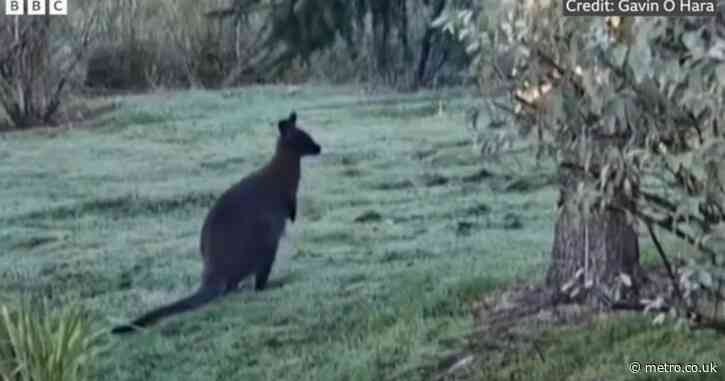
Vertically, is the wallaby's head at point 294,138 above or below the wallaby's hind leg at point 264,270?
above

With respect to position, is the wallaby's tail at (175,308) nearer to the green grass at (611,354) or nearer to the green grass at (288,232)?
the green grass at (288,232)

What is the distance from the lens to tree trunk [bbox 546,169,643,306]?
18.2ft

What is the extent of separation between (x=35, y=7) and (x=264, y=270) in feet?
4.13

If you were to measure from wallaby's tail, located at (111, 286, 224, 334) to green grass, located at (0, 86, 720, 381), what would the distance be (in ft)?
0.09

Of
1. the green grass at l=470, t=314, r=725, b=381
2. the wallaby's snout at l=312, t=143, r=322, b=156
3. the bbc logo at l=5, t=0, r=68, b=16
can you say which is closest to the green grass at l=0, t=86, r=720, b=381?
the wallaby's snout at l=312, t=143, r=322, b=156

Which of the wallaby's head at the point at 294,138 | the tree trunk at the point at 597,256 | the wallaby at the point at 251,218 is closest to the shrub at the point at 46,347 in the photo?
the wallaby at the point at 251,218

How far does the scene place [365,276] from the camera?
577cm

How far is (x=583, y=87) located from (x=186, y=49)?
220cm

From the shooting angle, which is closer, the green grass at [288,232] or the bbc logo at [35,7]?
the green grass at [288,232]

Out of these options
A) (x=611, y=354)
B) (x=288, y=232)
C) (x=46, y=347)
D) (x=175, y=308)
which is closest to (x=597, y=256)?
(x=611, y=354)

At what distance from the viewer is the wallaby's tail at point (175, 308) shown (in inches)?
224

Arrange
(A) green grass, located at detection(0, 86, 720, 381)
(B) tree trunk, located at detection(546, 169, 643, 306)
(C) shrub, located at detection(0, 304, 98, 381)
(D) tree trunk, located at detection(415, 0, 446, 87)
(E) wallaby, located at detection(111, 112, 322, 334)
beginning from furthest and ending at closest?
(D) tree trunk, located at detection(415, 0, 446, 87) → (E) wallaby, located at detection(111, 112, 322, 334) → (A) green grass, located at detection(0, 86, 720, 381) → (B) tree trunk, located at detection(546, 169, 643, 306) → (C) shrub, located at detection(0, 304, 98, 381)

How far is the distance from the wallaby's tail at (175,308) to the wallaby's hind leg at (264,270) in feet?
0.50

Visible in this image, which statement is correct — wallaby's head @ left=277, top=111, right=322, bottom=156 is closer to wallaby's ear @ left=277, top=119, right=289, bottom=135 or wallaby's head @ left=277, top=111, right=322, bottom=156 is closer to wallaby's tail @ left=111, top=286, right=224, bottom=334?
wallaby's ear @ left=277, top=119, right=289, bottom=135
